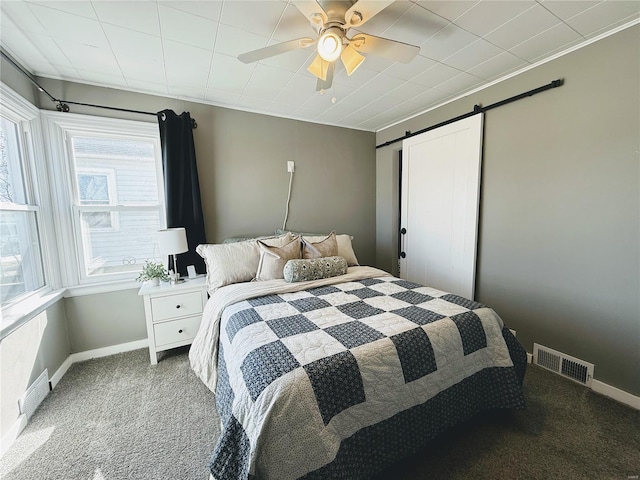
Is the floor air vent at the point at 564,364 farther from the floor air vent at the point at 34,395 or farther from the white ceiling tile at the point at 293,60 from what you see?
the floor air vent at the point at 34,395

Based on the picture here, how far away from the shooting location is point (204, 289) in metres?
2.40

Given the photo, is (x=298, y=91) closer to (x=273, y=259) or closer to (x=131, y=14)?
(x=131, y=14)

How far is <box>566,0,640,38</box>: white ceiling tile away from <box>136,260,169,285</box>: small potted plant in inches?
138

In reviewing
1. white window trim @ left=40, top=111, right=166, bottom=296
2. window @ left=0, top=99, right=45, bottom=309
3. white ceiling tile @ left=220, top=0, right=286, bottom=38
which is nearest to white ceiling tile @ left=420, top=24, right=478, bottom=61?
white ceiling tile @ left=220, top=0, right=286, bottom=38

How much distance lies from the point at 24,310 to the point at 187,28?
6.98 ft

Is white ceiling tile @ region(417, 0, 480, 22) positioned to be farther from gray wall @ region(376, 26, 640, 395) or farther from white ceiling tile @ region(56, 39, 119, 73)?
white ceiling tile @ region(56, 39, 119, 73)

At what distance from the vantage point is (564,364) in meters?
2.05

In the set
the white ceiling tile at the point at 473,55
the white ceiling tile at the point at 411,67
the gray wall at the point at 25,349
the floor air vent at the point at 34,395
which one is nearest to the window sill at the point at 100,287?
the gray wall at the point at 25,349

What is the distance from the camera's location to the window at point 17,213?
1.76 m

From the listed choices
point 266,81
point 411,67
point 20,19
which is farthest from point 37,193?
point 411,67

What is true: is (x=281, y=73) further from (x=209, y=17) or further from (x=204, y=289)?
(x=204, y=289)

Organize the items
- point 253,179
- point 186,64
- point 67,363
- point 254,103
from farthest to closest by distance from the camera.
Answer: point 253,179 → point 254,103 → point 67,363 → point 186,64

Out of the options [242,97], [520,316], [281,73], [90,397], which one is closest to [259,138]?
[242,97]

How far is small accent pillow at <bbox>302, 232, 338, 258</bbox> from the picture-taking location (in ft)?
8.17
